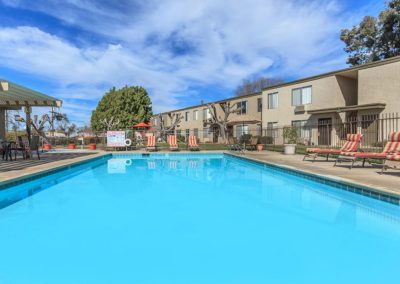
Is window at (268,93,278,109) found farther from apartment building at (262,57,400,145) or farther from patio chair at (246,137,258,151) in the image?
patio chair at (246,137,258,151)

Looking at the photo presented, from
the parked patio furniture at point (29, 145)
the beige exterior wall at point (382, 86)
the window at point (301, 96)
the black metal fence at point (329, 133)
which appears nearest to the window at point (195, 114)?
the black metal fence at point (329, 133)

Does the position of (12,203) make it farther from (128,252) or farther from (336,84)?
(336,84)

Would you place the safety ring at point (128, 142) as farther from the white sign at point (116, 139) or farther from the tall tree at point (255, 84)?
the tall tree at point (255, 84)

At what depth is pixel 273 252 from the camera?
3303 mm

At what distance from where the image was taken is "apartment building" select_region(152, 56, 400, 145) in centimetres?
1523

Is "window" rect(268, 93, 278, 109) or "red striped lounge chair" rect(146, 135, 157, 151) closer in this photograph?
"red striped lounge chair" rect(146, 135, 157, 151)

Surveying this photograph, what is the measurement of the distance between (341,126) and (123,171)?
14.3 m

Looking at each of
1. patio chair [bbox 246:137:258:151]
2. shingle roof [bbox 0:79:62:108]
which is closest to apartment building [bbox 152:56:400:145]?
patio chair [bbox 246:137:258:151]

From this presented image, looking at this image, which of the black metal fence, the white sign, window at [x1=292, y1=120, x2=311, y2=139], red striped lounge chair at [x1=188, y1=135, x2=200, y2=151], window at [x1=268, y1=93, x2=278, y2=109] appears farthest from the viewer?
window at [x1=268, y1=93, x2=278, y2=109]

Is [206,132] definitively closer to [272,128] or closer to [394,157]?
[272,128]

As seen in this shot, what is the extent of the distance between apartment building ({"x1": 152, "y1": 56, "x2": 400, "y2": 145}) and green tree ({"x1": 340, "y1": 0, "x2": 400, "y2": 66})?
9548 millimetres

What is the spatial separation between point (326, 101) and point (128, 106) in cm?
2243

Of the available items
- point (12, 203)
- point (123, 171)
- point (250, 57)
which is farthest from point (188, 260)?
point (250, 57)

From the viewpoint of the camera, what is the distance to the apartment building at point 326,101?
1523 cm
